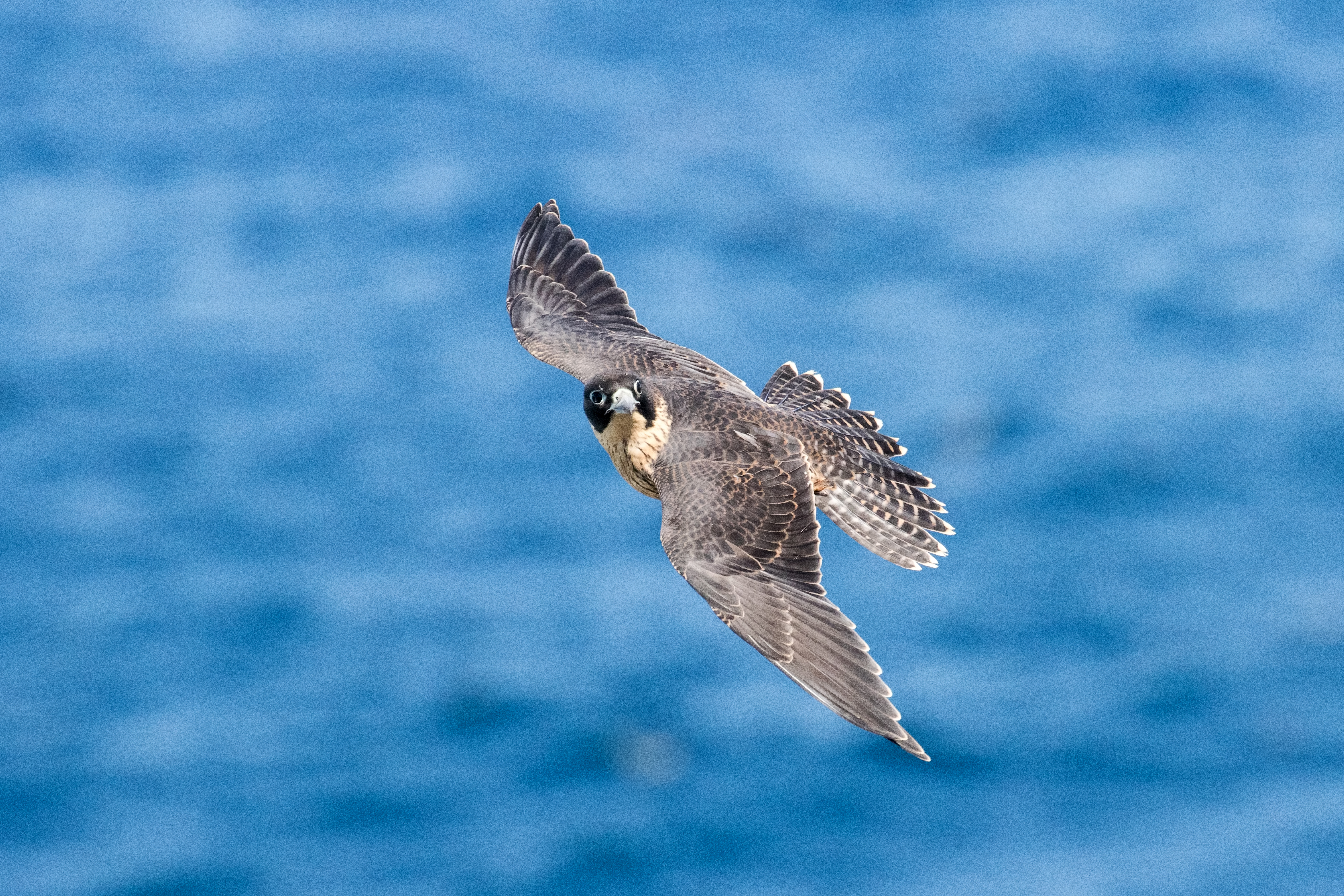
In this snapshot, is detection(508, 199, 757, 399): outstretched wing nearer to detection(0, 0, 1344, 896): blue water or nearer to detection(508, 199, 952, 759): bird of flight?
detection(508, 199, 952, 759): bird of flight

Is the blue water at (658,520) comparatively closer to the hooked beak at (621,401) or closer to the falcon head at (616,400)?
the falcon head at (616,400)

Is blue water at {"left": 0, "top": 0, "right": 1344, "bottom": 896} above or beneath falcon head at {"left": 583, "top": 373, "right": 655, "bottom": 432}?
above

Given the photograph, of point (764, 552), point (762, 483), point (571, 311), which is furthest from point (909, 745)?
point (571, 311)

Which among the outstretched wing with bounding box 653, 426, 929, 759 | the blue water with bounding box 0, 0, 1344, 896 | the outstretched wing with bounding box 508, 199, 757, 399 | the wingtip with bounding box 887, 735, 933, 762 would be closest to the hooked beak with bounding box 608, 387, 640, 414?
the outstretched wing with bounding box 653, 426, 929, 759

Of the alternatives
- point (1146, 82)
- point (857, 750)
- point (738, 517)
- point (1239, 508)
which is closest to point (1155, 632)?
point (1239, 508)

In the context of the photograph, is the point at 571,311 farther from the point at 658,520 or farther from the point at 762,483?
the point at 658,520

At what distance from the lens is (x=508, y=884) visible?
294 ft

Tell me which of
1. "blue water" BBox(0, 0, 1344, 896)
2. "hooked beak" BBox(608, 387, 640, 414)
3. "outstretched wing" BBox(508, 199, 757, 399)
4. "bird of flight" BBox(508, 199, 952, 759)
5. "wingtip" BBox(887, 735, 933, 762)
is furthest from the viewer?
"blue water" BBox(0, 0, 1344, 896)

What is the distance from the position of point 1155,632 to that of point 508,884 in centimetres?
3847

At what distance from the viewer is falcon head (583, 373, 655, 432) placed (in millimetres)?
9680

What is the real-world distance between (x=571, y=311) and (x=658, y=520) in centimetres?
8275

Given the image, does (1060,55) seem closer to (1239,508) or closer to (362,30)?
(1239,508)

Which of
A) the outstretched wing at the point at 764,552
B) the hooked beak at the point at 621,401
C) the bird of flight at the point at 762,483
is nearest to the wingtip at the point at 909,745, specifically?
the bird of flight at the point at 762,483

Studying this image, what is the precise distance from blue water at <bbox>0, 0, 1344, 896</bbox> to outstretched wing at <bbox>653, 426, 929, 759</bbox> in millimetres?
71025
